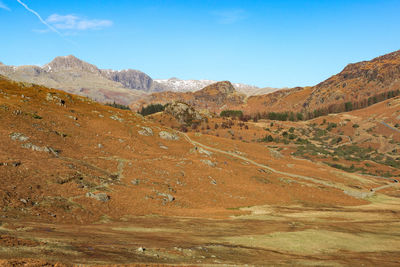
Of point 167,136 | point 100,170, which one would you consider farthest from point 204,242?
point 167,136

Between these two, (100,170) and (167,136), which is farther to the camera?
(167,136)

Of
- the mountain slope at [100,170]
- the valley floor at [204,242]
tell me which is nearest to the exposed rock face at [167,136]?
the mountain slope at [100,170]

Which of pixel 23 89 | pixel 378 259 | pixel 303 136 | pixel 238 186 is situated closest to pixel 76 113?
pixel 23 89

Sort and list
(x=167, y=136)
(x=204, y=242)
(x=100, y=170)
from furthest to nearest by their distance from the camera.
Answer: (x=167, y=136)
(x=100, y=170)
(x=204, y=242)

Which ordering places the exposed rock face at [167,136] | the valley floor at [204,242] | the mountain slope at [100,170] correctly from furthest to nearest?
the exposed rock face at [167,136] < the mountain slope at [100,170] < the valley floor at [204,242]

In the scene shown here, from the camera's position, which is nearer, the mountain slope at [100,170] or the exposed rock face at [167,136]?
the mountain slope at [100,170]

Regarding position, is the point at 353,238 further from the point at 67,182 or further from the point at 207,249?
the point at 67,182

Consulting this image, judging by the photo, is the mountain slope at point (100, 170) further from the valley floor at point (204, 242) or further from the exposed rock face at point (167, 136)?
the valley floor at point (204, 242)

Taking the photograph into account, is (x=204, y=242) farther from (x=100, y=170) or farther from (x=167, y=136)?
(x=167, y=136)

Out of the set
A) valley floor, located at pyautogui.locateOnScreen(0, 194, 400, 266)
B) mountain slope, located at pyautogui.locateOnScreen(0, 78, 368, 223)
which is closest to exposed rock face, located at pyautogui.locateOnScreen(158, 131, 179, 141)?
mountain slope, located at pyautogui.locateOnScreen(0, 78, 368, 223)

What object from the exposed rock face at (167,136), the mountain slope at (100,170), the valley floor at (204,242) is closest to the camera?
the valley floor at (204,242)

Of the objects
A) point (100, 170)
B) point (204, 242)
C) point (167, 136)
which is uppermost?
point (167, 136)

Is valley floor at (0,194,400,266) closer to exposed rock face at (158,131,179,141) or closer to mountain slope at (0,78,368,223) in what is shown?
mountain slope at (0,78,368,223)

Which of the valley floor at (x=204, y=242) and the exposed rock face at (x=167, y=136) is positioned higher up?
the exposed rock face at (x=167, y=136)
